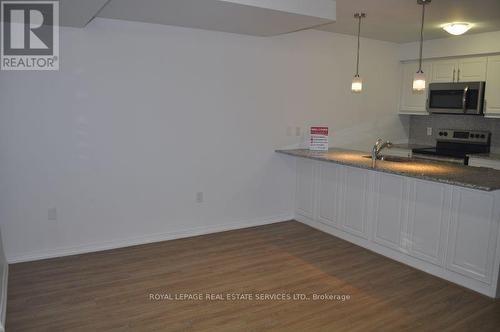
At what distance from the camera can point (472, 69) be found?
522cm

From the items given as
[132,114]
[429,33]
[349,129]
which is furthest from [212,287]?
[429,33]

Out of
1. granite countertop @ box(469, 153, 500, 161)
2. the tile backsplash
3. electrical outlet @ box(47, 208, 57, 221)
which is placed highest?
the tile backsplash

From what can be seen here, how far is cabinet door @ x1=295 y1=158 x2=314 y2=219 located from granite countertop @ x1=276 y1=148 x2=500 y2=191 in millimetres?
304

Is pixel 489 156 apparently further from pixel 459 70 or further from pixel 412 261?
pixel 412 261

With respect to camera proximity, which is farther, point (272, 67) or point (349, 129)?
point (349, 129)

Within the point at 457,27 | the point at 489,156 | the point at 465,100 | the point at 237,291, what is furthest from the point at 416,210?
the point at 465,100

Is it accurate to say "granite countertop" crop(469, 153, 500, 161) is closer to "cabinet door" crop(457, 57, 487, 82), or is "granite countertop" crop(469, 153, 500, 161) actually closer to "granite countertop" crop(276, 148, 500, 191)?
"cabinet door" crop(457, 57, 487, 82)

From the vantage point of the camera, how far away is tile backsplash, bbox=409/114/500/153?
212 inches

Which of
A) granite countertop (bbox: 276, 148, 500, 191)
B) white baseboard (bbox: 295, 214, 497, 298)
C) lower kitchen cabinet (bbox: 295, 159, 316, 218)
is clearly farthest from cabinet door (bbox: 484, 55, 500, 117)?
white baseboard (bbox: 295, 214, 497, 298)

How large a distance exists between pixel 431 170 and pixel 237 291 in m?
2.07

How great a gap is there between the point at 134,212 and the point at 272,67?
2374 millimetres

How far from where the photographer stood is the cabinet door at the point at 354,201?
424cm

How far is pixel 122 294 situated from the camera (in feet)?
10.5

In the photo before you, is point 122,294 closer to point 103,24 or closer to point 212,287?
point 212,287
